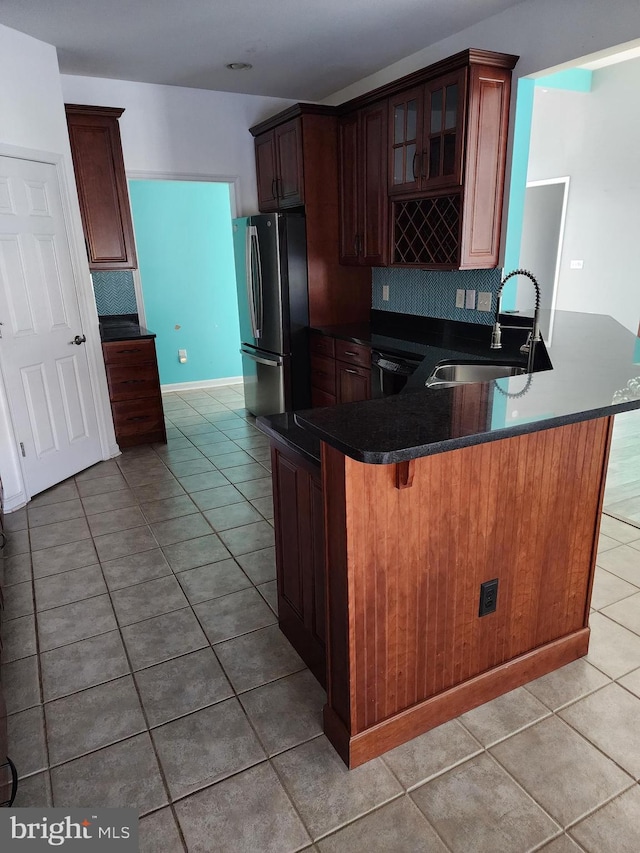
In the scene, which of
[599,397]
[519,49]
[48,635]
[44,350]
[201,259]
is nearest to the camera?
[599,397]

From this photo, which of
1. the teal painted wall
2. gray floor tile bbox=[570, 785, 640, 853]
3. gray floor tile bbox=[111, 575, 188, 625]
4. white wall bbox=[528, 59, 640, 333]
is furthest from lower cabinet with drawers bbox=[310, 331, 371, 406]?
white wall bbox=[528, 59, 640, 333]

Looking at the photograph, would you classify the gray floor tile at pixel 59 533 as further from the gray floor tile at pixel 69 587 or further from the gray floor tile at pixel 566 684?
the gray floor tile at pixel 566 684

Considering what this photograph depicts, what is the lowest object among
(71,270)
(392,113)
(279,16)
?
(71,270)

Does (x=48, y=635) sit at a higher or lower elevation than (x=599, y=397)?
lower

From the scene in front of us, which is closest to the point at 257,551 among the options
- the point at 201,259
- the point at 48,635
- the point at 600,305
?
the point at 48,635

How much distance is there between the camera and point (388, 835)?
4.73 feet

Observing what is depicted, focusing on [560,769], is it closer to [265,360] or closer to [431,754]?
[431,754]

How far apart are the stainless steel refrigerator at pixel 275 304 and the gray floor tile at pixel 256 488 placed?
1.08 m

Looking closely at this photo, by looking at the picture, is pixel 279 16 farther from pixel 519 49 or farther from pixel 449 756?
pixel 449 756

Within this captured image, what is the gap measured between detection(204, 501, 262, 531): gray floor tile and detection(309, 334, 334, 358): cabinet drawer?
1.50m

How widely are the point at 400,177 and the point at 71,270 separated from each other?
2.24 metres

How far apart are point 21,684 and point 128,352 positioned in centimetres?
264

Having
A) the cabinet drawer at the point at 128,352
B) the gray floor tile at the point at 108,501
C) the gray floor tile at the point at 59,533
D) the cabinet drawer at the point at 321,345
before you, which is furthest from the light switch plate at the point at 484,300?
the gray floor tile at the point at 59,533

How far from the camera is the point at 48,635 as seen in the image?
2.26 metres
